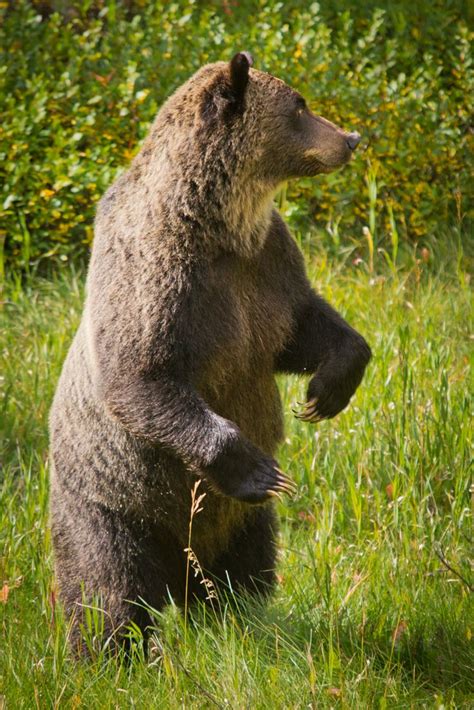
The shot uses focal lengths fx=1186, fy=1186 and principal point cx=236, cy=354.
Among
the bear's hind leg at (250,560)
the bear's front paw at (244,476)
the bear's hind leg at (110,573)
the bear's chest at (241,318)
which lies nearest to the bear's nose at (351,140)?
the bear's chest at (241,318)

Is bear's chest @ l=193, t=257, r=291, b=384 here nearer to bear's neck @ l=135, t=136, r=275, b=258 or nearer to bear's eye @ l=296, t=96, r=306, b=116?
bear's neck @ l=135, t=136, r=275, b=258

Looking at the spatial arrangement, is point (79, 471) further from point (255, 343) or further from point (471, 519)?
point (471, 519)

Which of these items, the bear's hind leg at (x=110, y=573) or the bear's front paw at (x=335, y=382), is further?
the bear's front paw at (x=335, y=382)

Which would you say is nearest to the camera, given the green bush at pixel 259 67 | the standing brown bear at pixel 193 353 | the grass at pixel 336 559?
the grass at pixel 336 559

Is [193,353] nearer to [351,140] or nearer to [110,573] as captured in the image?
[110,573]

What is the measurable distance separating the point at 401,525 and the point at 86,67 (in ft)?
17.0

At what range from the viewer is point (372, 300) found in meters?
6.46

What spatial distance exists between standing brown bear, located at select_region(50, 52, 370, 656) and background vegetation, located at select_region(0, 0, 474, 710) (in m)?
0.25

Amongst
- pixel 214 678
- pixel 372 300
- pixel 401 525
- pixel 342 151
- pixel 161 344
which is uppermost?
pixel 342 151

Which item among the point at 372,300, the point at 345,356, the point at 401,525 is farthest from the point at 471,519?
the point at 372,300

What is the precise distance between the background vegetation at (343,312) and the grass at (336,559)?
0.04ft

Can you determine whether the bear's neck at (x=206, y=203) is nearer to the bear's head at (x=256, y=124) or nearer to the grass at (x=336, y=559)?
the bear's head at (x=256, y=124)

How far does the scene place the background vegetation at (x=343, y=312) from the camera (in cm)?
377

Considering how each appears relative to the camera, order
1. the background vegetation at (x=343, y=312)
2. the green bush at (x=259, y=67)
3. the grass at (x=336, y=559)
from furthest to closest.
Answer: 1. the green bush at (x=259, y=67)
2. the background vegetation at (x=343, y=312)
3. the grass at (x=336, y=559)
